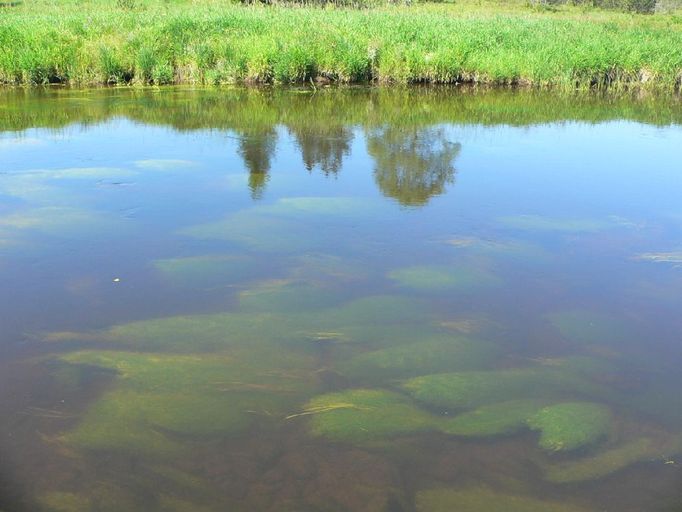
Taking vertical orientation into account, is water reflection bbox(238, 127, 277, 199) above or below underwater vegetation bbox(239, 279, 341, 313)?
above

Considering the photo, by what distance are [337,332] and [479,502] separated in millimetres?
1144

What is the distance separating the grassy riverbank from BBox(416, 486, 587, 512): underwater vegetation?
897 centimetres

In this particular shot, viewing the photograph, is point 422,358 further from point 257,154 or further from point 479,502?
point 257,154

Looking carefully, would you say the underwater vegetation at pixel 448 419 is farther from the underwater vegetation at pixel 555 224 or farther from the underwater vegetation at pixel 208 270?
the underwater vegetation at pixel 555 224

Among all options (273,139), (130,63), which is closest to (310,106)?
(273,139)

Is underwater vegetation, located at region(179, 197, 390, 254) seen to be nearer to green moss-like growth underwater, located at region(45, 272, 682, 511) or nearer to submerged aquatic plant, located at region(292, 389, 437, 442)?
green moss-like growth underwater, located at region(45, 272, 682, 511)

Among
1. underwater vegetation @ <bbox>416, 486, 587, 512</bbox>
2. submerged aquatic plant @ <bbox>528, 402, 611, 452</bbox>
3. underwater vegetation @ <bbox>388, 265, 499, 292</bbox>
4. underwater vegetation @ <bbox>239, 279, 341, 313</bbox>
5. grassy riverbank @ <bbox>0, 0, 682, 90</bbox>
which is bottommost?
underwater vegetation @ <bbox>416, 486, 587, 512</bbox>

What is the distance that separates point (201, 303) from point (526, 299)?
1575 mm

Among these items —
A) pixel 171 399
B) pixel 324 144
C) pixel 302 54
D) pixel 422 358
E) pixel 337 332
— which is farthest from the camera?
pixel 302 54

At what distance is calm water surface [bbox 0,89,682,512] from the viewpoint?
82.2 inches

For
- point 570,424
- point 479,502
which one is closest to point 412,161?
point 570,424

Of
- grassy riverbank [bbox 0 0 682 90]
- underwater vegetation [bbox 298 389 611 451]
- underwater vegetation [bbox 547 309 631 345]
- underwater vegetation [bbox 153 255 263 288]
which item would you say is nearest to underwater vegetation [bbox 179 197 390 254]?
underwater vegetation [bbox 153 255 263 288]

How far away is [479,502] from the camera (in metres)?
1.99

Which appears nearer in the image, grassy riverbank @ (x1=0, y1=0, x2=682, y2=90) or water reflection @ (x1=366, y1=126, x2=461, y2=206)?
water reflection @ (x1=366, y1=126, x2=461, y2=206)
